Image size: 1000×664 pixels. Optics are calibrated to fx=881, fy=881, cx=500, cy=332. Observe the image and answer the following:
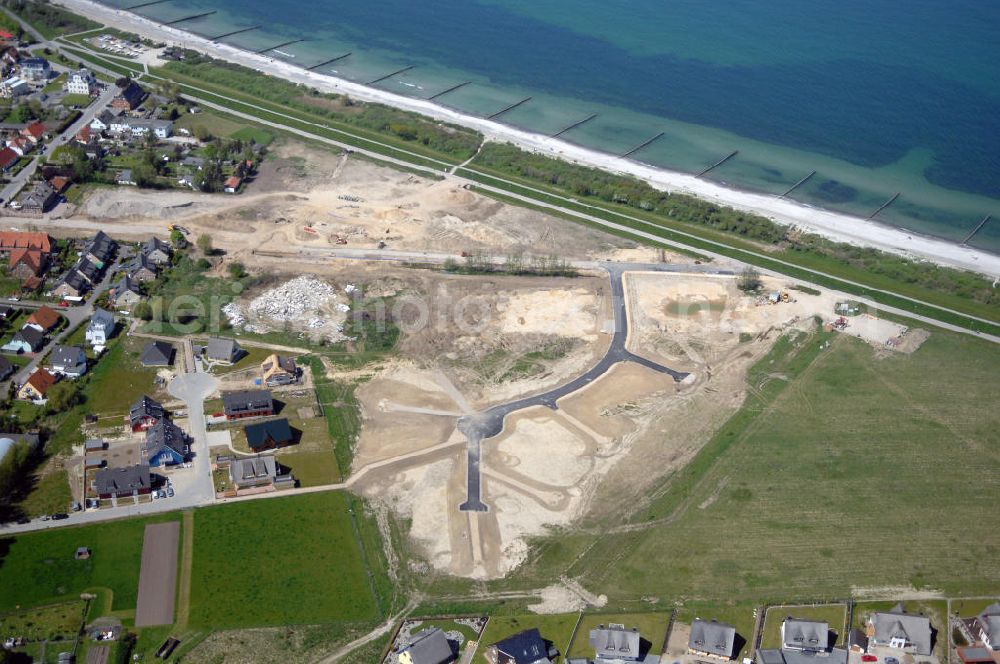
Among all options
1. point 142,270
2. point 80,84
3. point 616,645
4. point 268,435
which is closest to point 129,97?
point 80,84

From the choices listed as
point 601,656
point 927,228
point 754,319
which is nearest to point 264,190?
point 754,319

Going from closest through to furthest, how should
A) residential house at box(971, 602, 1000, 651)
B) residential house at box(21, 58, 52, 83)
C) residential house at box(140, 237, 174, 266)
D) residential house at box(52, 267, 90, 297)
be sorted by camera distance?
1. residential house at box(971, 602, 1000, 651)
2. residential house at box(52, 267, 90, 297)
3. residential house at box(140, 237, 174, 266)
4. residential house at box(21, 58, 52, 83)

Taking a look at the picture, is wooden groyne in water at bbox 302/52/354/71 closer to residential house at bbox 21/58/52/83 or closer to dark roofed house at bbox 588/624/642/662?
residential house at bbox 21/58/52/83

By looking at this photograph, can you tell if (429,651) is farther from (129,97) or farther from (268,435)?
(129,97)

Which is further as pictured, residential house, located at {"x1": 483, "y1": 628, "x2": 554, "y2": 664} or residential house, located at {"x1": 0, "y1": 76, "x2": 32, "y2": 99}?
residential house, located at {"x1": 0, "y1": 76, "x2": 32, "y2": 99}

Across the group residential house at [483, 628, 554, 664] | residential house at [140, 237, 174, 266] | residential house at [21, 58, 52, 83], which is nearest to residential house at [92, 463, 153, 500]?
residential house at [483, 628, 554, 664]
